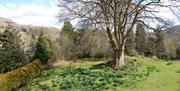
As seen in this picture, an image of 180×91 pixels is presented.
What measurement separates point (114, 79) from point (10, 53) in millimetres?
28714

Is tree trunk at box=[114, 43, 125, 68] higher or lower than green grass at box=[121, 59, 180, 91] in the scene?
higher

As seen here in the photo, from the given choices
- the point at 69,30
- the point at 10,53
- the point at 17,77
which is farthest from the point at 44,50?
→ the point at 17,77

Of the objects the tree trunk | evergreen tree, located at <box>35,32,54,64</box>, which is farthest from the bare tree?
evergreen tree, located at <box>35,32,54,64</box>

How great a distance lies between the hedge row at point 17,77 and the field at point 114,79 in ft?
2.96

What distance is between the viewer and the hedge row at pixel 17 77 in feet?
92.9

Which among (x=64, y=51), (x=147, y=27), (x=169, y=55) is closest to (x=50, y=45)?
(x=64, y=51)

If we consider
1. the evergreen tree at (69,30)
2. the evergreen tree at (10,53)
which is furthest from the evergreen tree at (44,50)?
the evergreen tree at (69,30)

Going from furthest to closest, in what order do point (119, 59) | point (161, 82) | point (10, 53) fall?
point (10, 53) < point (119, 59) < point (161, 82)

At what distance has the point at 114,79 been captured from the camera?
27.5 m

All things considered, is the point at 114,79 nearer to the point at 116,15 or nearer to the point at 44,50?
the point at 116,15

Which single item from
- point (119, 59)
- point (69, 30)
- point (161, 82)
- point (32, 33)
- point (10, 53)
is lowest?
point (161, 82)

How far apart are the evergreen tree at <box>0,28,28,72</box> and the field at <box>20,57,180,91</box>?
2085 centimetres

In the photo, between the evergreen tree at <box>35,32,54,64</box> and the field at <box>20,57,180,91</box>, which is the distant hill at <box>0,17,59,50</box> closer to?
the evergreen tree at <box>35,32,54,64</box>

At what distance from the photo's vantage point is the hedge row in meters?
28.3
